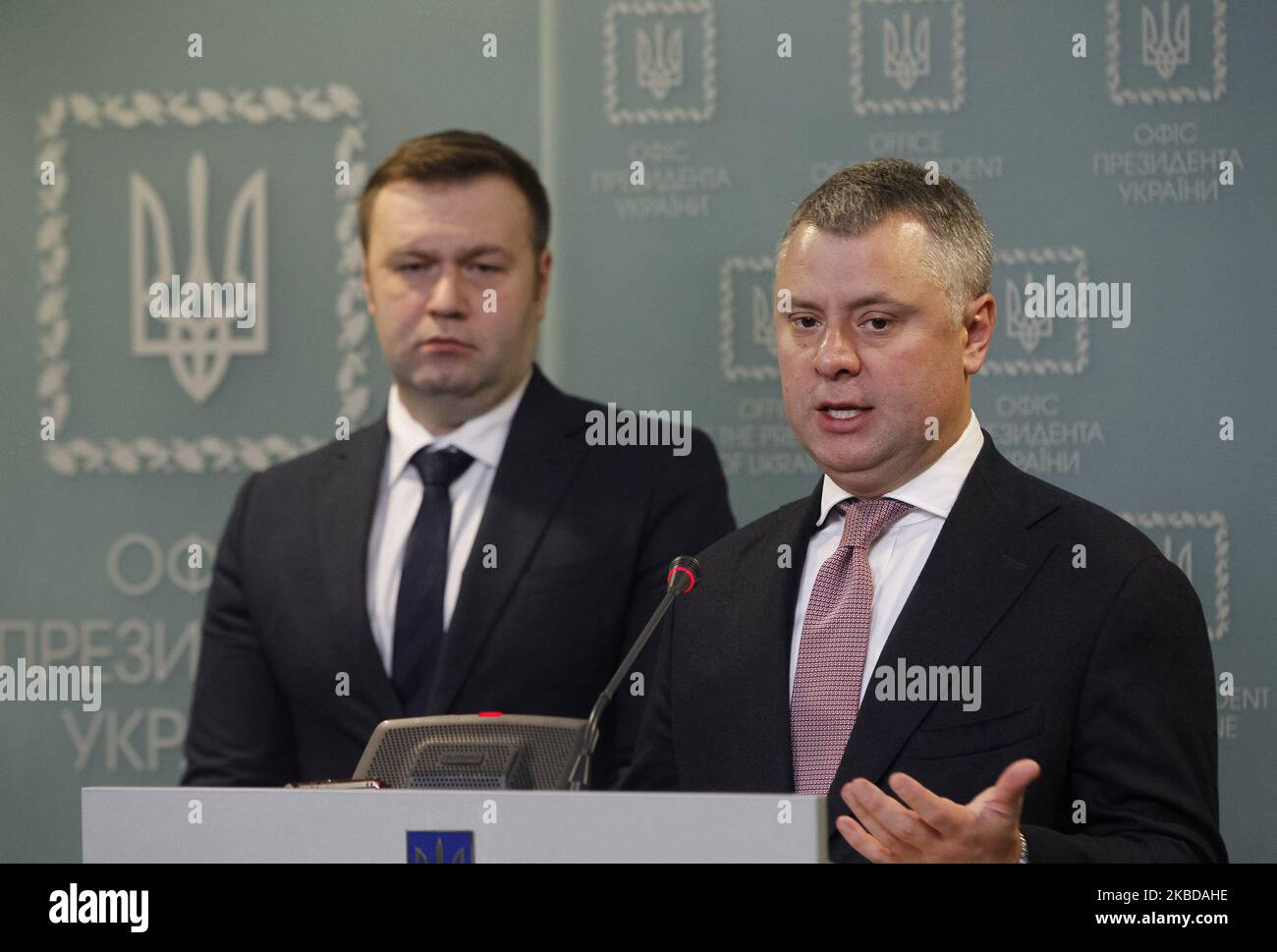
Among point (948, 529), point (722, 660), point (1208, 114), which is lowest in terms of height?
point (722, 660)

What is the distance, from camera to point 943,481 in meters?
2.43

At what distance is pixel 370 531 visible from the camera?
3334 mm

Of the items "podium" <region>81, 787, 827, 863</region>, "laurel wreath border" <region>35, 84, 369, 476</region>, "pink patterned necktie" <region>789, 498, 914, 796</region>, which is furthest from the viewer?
"laurel wreath border" <region>35, 84, 369, 476</region>

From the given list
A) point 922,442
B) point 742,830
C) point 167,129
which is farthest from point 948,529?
point 167,129

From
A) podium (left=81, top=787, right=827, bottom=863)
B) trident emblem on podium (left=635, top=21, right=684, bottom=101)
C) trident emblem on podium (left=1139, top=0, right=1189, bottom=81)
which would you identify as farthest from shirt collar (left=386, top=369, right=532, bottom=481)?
podium (left=81, top=787, right=827, bottom=863)

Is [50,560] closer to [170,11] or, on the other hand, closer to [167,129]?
[167,129]

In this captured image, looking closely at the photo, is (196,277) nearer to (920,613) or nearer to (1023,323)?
(1023,323)

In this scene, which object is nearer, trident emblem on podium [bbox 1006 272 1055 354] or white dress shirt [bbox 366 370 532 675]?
white dress shirt [bbox 366 370 532 675]

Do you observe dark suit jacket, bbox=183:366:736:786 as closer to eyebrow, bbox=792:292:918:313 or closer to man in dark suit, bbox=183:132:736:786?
man in dark suit, bbox=183:132:736:786

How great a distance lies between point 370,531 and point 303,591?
0.65 ft

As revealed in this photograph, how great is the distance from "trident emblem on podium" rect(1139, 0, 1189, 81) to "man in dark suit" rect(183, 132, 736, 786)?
135 cm

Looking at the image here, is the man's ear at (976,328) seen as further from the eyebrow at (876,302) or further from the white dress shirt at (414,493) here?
the white dress shirt at (414,493)

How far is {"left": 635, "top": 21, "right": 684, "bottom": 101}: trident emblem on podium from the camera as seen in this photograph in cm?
360
